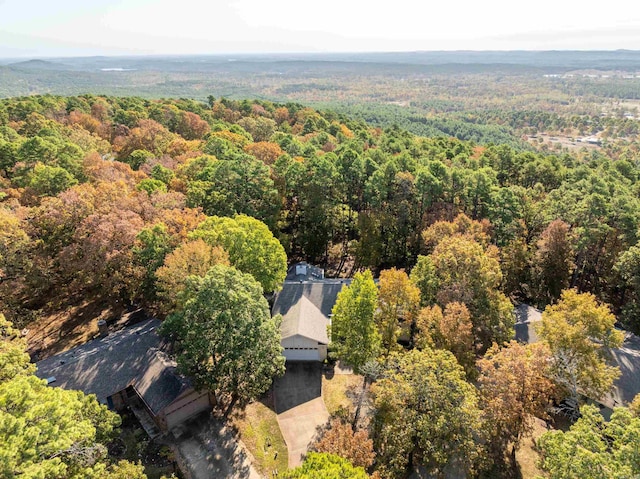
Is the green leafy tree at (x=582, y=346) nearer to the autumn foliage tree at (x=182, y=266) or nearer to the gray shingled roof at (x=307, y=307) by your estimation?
the gray shingled roof at (x=307, y=307)

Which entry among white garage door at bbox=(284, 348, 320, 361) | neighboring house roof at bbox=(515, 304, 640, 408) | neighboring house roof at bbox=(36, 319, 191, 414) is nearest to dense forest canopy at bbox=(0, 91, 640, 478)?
white garage door at bbox=(284, 348, 320, 361)

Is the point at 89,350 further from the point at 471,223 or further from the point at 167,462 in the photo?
the point at 471,223

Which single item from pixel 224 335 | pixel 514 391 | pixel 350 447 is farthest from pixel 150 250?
pixel 514 391

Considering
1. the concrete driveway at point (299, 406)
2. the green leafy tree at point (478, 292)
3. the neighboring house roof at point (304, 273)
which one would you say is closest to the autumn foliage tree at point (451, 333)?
the green leafy tree at point (478, 292)

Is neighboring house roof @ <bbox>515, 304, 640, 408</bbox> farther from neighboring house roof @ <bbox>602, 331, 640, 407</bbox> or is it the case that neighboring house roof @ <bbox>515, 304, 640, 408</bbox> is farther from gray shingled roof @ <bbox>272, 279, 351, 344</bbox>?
gray shingled roof @ <bbox>272, 279, 351, 344</bbox>

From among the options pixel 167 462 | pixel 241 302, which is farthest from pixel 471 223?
pixel 167 462
